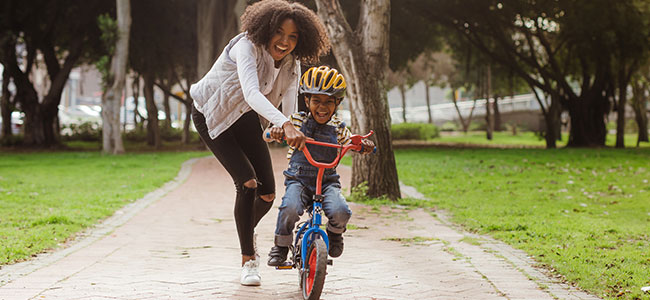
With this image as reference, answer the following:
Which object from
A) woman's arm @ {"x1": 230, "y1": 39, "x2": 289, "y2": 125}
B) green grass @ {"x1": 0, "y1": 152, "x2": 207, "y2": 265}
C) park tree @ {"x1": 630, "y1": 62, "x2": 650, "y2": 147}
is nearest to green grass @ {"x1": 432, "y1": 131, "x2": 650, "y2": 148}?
park tree @ {"x1": 630, "y1": 62, "x2": 650, "y2": 147}

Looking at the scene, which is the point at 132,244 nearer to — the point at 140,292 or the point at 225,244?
the point at 225,244

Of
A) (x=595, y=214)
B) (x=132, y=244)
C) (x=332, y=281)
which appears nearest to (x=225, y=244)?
(x=132, y=244)

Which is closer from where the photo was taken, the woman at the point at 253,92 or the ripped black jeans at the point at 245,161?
the woman at the point at 253,92

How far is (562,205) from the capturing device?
987 cm

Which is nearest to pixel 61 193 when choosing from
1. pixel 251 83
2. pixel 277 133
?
pixel 251 83

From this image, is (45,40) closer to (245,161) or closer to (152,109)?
(152,109)

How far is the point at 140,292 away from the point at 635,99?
92.8 feet

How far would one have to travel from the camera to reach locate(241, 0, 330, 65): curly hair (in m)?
4.37

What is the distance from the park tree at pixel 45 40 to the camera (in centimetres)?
2444

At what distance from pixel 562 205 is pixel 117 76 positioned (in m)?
15.4

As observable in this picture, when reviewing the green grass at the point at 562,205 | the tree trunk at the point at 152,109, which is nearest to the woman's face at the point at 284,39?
A: the green grass at the point at 562,205

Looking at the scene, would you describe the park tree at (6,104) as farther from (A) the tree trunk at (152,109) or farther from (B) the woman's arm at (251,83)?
(B) the woman's arm at (251,83)

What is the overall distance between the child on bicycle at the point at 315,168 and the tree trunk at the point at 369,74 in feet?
17.7

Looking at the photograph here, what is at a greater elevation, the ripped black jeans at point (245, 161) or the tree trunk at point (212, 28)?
the tree trunk at point (212, 28)
